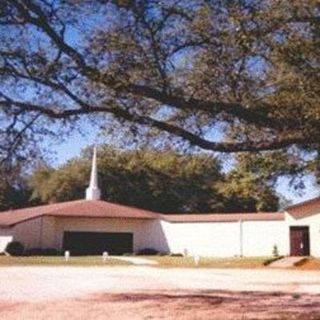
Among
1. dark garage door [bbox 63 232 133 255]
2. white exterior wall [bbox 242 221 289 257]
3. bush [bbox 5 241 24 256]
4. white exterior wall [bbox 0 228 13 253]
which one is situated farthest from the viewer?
dark garage door [bbox 63 232 133 255]

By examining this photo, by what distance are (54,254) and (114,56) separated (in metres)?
44.4

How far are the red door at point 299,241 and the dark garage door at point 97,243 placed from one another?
16.0 meters

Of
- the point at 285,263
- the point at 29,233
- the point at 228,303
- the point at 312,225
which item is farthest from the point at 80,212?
the point at 228,303

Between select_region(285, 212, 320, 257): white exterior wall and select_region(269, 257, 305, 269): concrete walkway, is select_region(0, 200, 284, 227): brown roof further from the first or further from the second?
select_region(269, 257, 305, 269): concrete walkway

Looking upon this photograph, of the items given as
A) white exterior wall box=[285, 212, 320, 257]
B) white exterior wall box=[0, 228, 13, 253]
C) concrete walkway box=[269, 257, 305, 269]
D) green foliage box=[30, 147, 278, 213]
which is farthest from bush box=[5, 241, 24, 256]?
white exterior wall box=[285, 212, 320, 257]

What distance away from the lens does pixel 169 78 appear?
1489 centimetres

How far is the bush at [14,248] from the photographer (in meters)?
55.4

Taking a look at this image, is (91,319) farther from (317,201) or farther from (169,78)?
(317,201)

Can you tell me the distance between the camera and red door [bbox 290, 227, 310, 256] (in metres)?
53.1

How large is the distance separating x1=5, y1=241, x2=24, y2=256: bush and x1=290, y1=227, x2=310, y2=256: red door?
2206 centimetres

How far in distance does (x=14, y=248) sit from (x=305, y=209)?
78.5ft

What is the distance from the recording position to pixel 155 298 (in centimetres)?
1984

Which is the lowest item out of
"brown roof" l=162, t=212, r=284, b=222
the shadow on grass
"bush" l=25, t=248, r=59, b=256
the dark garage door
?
the shadow on grass

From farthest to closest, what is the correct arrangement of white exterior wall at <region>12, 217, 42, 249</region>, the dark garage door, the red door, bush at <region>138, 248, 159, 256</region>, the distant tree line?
the distant tree line < bush at <region>138, 248, 159, 256</region> < the dark garage door < white exterior wall at <region>12, 217, 42, 249</region> < the red door
